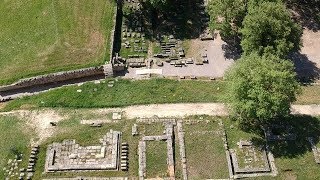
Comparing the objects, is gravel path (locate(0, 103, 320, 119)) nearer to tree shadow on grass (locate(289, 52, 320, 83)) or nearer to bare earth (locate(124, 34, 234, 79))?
tree shadow on grass (locate(289, 52, 320, 83))

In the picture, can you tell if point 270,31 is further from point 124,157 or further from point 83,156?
point 83,156

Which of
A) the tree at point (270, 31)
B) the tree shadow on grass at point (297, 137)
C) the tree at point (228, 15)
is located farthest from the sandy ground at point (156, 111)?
the tree at point (228, 15)

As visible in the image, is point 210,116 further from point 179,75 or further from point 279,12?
point 279,12

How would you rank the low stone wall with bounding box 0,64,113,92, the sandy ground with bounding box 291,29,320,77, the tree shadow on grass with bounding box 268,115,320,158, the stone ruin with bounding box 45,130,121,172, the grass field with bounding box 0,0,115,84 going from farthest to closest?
the sandy ground with bounding box 291,29,320,77, the grass field with bounding box 0,0,115,84, the low stone wall with bounding box 0,64,113,92, the tree shadow on grass with bounding box 268,115,320,158, the stone ruin with bounding box 45,130,121,172

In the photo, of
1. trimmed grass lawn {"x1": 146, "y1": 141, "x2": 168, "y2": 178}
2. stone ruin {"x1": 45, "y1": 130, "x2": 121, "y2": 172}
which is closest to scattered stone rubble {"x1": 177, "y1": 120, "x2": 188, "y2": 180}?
trimmed grass lawn {"x1": 146, "y1": 141, "x2": 168, "y2": 178}

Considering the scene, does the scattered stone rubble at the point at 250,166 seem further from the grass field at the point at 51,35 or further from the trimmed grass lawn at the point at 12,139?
the trimmed grass lawn at the point at 12,139

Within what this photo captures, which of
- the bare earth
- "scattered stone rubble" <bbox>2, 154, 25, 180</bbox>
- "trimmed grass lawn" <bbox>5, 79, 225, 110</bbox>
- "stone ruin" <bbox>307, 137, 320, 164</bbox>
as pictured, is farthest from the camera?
the bare earth

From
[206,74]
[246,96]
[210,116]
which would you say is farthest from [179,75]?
[246,96]
